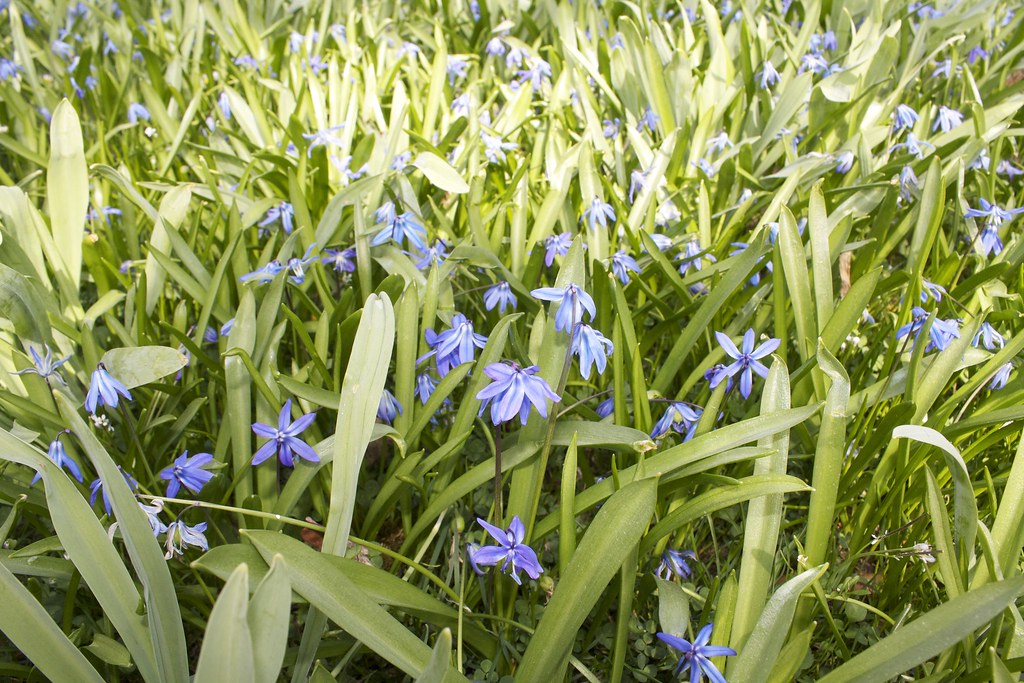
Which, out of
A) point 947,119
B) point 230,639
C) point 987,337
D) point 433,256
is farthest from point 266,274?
point 947,119

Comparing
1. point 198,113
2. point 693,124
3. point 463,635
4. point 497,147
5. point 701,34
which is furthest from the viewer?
point 701,34

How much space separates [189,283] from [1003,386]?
6.06 feet

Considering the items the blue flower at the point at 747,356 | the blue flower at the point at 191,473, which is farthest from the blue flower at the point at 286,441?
the blue flower at the point at 747,356

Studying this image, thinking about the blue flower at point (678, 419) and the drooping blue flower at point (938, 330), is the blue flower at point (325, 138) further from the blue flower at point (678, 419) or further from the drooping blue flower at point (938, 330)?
the drooping blue flower at point (938, 330)

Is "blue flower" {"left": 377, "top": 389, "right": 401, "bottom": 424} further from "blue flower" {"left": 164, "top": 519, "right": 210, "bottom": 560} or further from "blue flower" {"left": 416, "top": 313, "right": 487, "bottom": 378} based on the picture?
"blue flower" {"left": 164, "top": 519, "right": 210, "bottom": 560}

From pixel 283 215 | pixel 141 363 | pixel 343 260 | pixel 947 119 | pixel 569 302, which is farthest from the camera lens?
pixel 947 119

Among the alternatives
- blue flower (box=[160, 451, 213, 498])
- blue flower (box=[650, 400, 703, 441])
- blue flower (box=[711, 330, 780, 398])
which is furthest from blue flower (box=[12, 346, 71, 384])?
blue flower (box=[711, 330, 780, 398])

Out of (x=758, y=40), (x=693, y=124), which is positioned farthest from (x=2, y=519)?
(x=758, y=40)

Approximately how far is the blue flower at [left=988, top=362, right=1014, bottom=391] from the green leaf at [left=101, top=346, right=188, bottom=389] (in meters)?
1.66

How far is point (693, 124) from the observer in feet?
9.04

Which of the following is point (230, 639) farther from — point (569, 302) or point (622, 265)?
point (622, 265)

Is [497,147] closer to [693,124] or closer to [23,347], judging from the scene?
[693,124]

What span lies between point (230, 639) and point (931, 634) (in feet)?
3.00

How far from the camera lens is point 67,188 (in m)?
1.91
